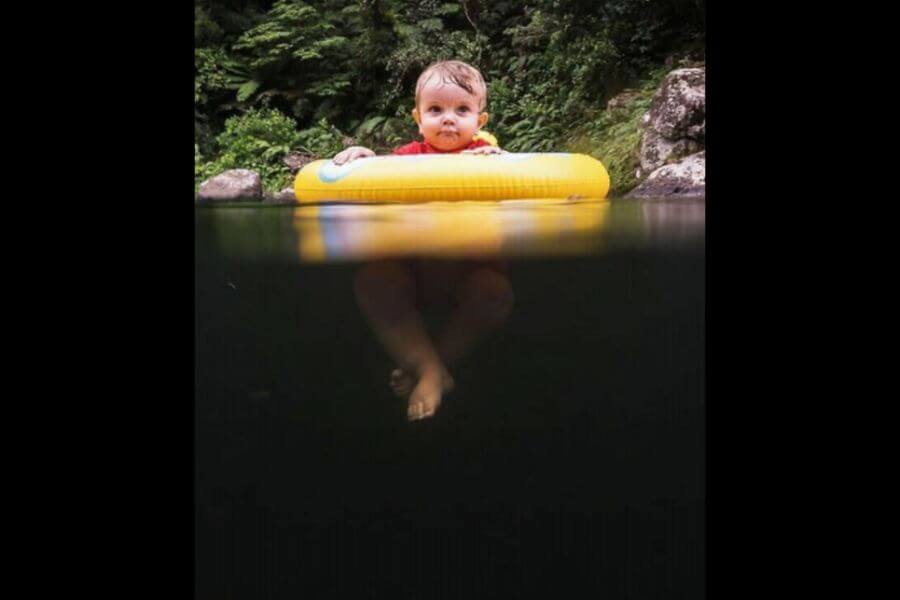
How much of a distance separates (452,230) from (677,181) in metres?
2.08

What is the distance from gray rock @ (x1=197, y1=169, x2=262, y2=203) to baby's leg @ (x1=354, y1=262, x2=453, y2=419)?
119 inches

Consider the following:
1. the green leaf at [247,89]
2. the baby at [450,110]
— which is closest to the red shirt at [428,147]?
the baby at [450,110]

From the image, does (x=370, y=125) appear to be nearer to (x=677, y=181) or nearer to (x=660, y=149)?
(x=660, y=149)

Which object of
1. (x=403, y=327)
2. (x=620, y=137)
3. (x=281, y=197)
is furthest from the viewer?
(x=281, y=197)

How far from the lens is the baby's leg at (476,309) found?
1.25 meters

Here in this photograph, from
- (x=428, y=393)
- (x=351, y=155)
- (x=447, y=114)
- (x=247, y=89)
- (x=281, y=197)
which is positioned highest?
(x=247, y=89)

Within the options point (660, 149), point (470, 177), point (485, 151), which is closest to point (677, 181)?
point (660, 149)

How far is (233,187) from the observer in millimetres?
4594

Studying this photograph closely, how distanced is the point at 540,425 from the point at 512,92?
3.92 metres

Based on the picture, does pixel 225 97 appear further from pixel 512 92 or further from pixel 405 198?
pixel 405 198

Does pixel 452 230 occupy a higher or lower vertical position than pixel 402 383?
higher

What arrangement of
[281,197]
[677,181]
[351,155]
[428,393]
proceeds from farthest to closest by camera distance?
[281,197]
[677,181]
[351,155]
[428,393]

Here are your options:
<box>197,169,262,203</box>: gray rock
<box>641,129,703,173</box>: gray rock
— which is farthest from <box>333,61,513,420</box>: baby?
<box>197,169,262,203</box>: gray rock

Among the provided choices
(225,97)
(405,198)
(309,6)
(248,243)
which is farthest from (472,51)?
(248,243)
